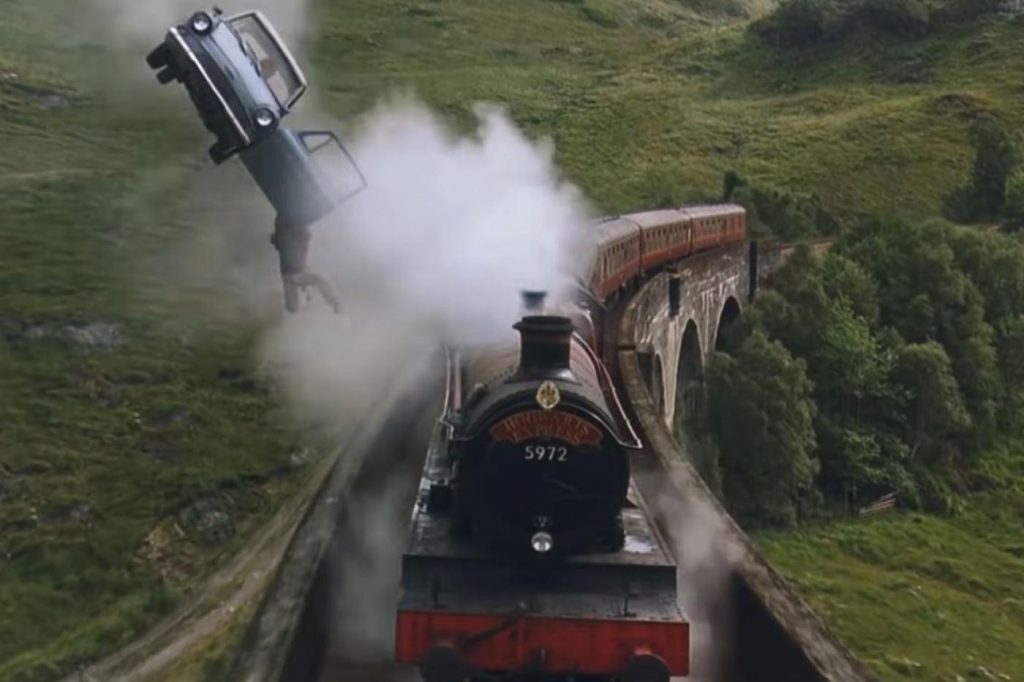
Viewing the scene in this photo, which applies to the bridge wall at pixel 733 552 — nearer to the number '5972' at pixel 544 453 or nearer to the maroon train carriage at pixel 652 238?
the maroon train carriage at pixel 652 238

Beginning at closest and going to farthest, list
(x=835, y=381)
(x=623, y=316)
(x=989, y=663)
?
1. (x=623, y=316)
2. (x=989, y=663)
3. (x=835, y=381)

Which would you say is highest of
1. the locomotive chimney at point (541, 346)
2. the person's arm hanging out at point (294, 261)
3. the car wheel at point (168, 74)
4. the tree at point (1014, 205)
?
the tree at point (1014, 205)

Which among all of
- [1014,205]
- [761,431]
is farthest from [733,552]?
[1014,205]

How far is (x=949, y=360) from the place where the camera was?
3678 centimetres

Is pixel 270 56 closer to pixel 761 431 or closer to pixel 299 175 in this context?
pixel 299 175

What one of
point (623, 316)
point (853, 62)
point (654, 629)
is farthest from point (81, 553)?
point (853, 62)

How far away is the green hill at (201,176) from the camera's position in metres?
23.5

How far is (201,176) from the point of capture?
47.9 m

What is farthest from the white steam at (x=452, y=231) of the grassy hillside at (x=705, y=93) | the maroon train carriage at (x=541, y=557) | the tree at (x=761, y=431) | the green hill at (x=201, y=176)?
the grassy hillside at (x=705, y=93)

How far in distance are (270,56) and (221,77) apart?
102cm

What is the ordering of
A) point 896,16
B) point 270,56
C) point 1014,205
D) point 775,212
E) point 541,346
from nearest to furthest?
point 541,346 < point 270,56 < point 775,212 < point 1014,205 < point 896,16

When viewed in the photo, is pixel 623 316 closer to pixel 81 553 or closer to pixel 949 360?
pixel 81 553

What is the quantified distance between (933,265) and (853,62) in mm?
47127

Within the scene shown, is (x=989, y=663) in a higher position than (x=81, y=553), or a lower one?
lower
